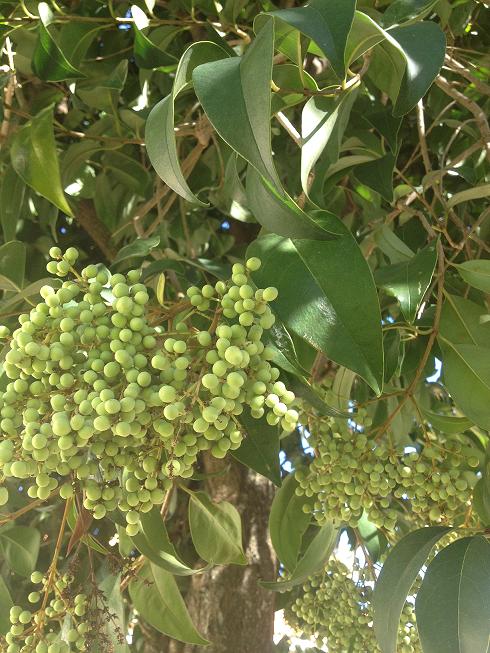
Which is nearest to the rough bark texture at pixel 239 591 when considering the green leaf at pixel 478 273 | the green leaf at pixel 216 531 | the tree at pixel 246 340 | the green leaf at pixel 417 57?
the tree at pixel 246 340

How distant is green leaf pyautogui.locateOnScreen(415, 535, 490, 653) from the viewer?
91cm

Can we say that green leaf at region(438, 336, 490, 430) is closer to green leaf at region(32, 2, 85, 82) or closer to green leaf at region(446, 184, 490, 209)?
green leaf at region(446, 184, 490, 209)

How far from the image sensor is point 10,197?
1.54 m

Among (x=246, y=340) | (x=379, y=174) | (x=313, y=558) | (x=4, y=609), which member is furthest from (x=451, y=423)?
(x=4, y=609)

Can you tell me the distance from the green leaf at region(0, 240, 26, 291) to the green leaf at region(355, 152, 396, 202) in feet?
2.09

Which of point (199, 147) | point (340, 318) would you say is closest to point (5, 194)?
point (199, 147)

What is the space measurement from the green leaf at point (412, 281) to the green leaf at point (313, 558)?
534 mm

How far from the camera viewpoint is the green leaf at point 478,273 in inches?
44.3

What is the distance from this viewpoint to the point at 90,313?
31.7 inches

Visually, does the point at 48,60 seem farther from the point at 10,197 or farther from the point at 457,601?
the point at 457,601

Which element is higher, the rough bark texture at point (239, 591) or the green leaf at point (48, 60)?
the green leaf at point (48, 60)

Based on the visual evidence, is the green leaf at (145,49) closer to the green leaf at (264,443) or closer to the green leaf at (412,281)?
the green leaf at (412,281)

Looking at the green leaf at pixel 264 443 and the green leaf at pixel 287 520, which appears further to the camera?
the green leaf at pixel 287 520

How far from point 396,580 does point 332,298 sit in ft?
1.54
